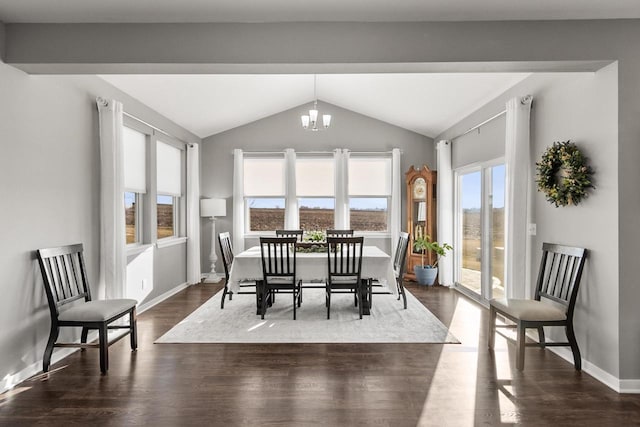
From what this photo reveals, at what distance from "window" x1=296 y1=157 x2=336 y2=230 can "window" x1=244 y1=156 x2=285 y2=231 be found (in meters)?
0.34

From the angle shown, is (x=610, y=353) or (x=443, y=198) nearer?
(x=610, y=353)

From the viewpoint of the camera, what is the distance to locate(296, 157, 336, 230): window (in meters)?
6.97

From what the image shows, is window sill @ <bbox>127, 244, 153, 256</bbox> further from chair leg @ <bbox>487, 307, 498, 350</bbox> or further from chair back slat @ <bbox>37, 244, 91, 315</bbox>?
chair leg @ <bbox>487, 307, 498, 350</bbox>

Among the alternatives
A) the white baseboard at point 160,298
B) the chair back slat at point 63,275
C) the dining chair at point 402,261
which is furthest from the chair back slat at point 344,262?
the white baseboard at point 160,298

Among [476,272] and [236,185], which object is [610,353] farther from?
[236,185]

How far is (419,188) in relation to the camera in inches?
260

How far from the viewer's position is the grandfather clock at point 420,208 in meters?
6.49

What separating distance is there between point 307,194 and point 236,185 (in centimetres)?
129

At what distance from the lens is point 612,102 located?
9.08ft

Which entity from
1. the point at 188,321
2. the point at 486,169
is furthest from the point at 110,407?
the point at 486,169

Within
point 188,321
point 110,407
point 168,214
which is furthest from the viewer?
point 168,214

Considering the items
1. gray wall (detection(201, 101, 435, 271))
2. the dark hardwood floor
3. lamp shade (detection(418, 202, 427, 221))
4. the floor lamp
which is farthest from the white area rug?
gray wall (detection(201, 101, 435, 271))

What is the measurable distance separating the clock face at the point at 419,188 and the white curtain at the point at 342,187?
1.20 metres

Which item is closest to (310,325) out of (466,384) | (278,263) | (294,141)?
(278,263)
